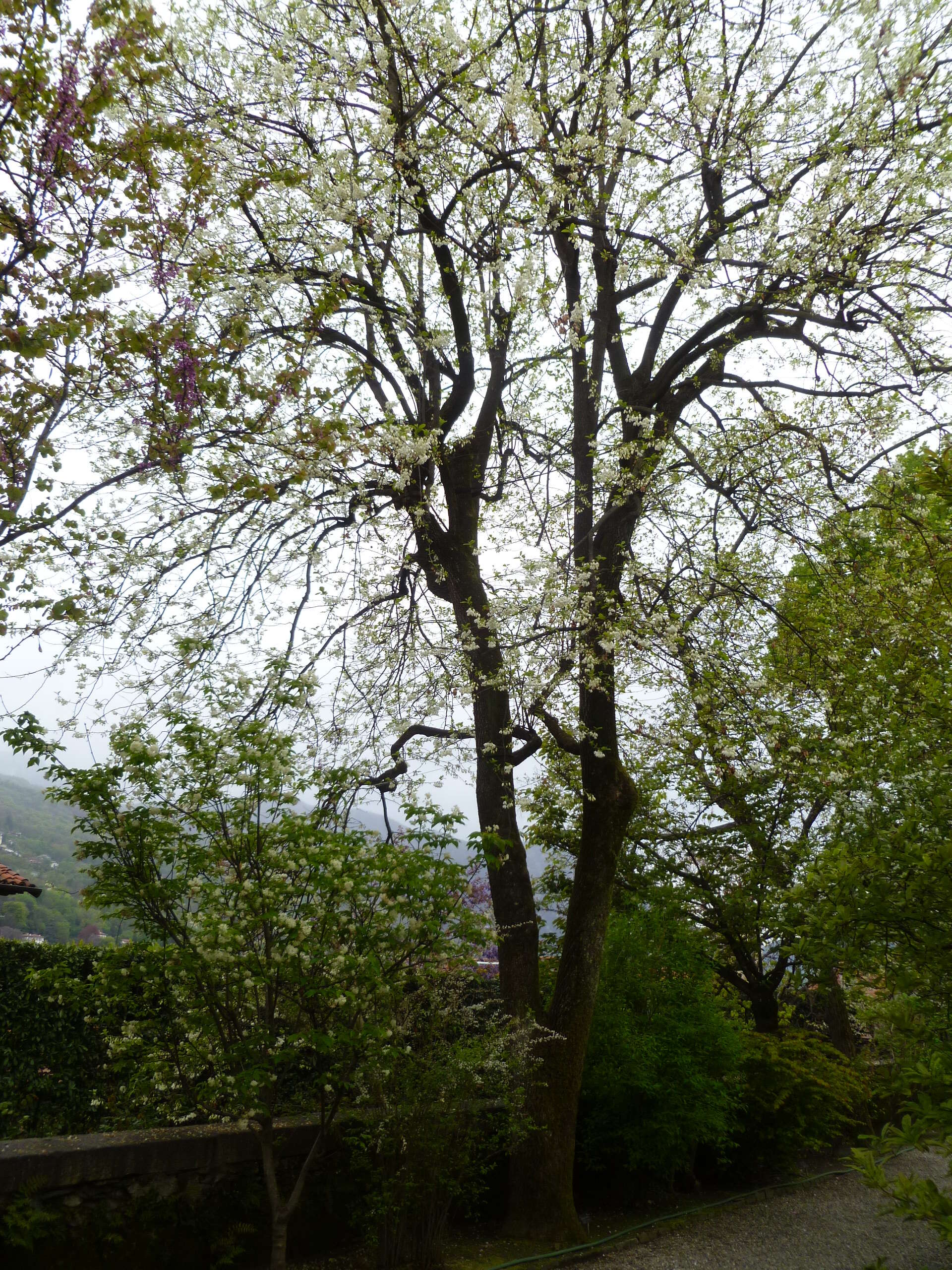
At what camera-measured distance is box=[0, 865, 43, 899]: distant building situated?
7.89 m

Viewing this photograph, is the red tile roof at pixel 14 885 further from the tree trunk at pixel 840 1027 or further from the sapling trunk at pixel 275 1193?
the tree trunk at pixel 840 1027

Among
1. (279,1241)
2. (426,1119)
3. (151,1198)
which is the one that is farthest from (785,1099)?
(151,1198)

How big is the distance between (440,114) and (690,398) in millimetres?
2883

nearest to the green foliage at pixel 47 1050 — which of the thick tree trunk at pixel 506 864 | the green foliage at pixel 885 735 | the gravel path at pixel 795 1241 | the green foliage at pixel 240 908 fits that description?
the green foliage at pixel 240 908

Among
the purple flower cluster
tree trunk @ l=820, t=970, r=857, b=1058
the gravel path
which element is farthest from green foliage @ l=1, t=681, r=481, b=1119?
tree trunk @ l=820, t=970, r=857, b=1058

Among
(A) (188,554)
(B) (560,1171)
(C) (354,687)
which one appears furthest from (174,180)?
(B) (560,1171)

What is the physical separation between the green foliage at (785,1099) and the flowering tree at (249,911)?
13.2 feet

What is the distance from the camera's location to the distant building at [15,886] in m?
7.89

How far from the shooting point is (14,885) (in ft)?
26.0

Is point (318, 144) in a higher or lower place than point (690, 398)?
higher

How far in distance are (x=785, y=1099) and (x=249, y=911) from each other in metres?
5.51

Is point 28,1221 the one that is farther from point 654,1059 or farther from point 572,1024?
point 654,1059

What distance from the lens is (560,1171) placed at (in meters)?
5.34

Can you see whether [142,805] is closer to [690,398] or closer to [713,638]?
[713,638]
